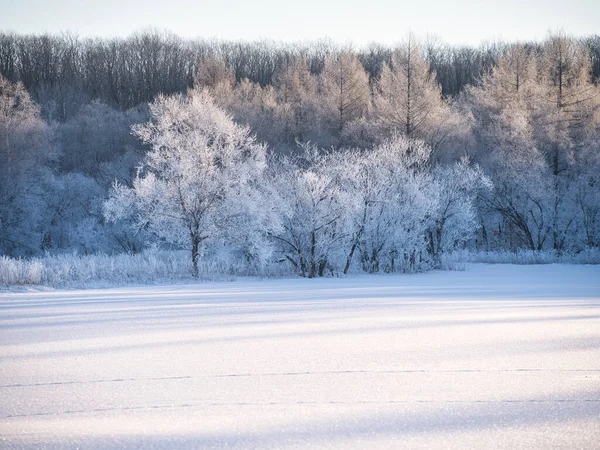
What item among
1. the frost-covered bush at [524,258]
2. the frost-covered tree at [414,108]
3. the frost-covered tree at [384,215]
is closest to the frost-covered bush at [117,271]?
the frost-covered tree at [384,215]

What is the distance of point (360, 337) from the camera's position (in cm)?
554

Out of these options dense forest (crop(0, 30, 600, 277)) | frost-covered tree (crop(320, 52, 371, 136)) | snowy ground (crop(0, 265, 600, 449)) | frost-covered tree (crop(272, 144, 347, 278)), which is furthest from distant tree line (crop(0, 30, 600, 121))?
snowy ground (crop(0, 265, 600, 449))

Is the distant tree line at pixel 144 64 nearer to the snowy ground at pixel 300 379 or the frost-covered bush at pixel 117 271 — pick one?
the frost-covered bush at pixel 117 271

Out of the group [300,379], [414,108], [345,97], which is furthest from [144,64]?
[300,379]

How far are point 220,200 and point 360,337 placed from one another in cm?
1273

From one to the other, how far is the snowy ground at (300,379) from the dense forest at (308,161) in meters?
10.4

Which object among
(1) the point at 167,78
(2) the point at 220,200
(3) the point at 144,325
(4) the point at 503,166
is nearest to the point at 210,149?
(2) the point at 220,200

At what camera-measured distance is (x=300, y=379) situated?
12.8 ft

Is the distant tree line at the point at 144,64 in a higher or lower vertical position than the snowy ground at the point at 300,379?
higher

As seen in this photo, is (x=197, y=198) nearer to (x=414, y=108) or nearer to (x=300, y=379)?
(x=300, y=379)

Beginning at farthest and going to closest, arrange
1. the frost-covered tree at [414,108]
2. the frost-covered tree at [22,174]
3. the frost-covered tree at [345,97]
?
the frost-covered tree at [345,97] < the frost-covered tree at [414,108] < the frost-covered tree at [22,174]

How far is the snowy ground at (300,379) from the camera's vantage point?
2900 millimetres

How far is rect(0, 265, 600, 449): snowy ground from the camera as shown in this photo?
114 inches

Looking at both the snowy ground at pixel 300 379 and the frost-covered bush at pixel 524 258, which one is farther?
the frost-covered bush at pixel 524 258
